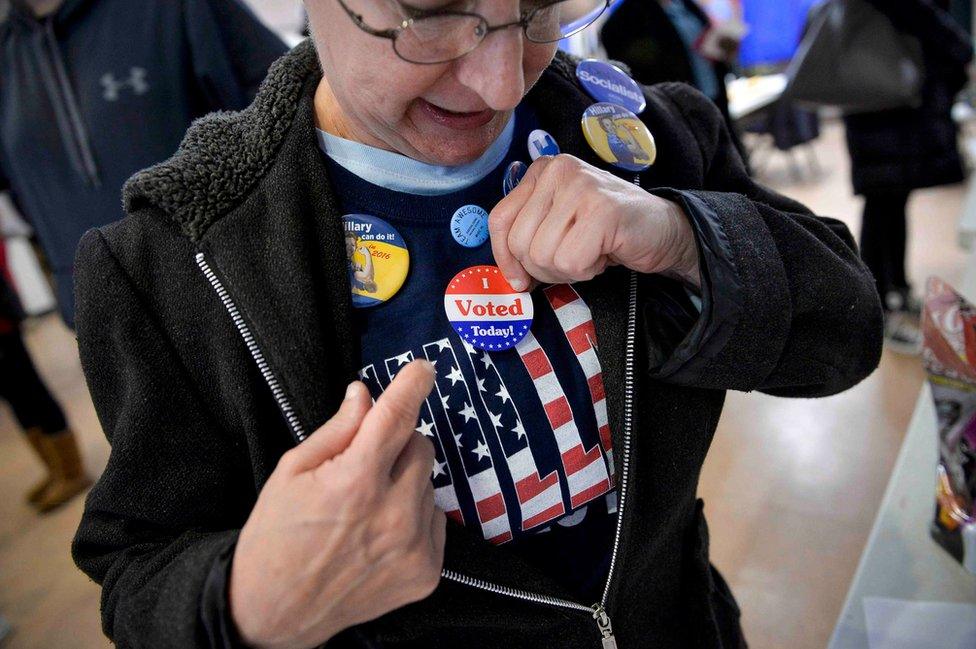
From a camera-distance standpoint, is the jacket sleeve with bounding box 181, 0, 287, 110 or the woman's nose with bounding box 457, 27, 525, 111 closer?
the woman's nose with bounding box 457, 27, 525, 111

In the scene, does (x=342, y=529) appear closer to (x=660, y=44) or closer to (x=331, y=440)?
(x=331, y=440)

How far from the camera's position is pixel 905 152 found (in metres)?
2.80

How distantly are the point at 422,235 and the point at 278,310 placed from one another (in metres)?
0.18

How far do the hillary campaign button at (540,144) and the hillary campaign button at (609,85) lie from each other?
0.33 feet

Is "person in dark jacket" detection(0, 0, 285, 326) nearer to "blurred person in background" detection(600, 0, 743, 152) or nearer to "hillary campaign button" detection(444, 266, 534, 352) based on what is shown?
"hillary campaign button" detection(444, 266, 534, 352)

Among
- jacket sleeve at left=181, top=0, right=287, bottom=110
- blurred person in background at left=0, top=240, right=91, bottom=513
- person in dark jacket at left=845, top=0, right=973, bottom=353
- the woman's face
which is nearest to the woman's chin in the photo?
the woman's face

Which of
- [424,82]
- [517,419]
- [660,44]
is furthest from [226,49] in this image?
[660,44]

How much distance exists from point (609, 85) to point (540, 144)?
151 mm

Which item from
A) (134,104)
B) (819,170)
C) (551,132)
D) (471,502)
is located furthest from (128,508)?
(819,170)

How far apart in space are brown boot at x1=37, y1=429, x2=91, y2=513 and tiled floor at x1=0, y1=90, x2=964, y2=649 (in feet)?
0.25

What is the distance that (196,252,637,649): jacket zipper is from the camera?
690 mm

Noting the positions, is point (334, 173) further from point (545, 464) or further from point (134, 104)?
point (134, 104)

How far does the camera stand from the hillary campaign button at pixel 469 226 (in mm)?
766

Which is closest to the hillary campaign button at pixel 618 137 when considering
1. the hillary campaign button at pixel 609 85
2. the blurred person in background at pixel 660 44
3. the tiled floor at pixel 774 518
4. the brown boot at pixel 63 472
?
the hillary campaign button at pixel 609 85
